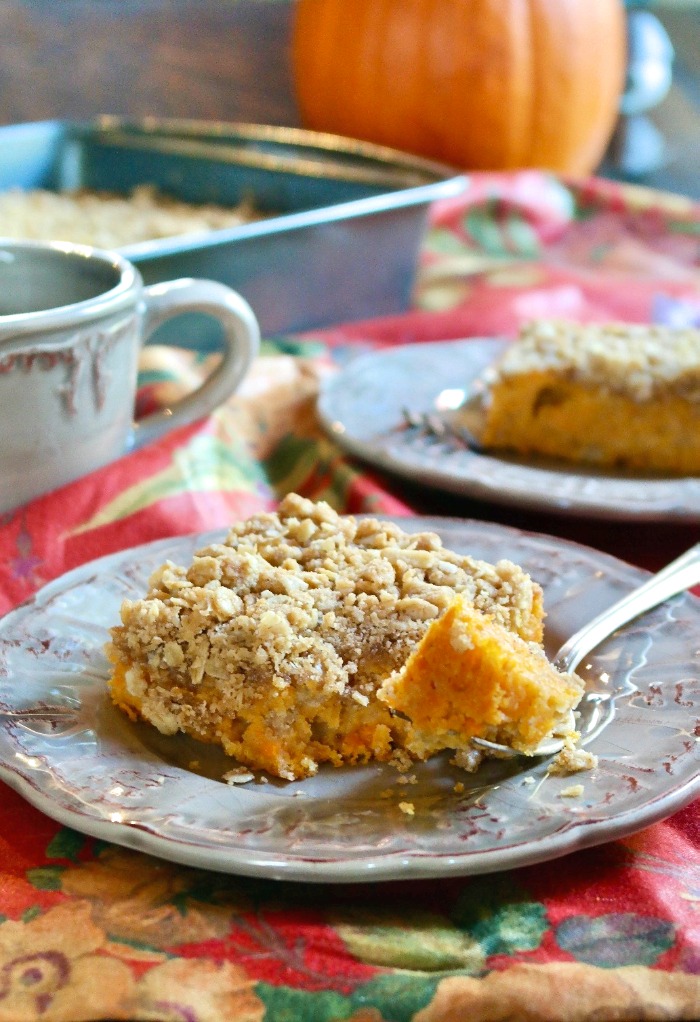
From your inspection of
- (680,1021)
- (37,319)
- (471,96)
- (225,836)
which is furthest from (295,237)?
(680,1021)

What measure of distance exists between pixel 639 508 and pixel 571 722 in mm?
400

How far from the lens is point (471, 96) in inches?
98.3

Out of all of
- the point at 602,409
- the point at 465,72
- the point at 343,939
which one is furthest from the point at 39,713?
the point at 465,72

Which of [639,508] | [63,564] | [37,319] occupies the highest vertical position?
[37,319]

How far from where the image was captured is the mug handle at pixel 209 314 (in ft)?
4.19

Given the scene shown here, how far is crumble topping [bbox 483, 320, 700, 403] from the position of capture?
1.42 meters

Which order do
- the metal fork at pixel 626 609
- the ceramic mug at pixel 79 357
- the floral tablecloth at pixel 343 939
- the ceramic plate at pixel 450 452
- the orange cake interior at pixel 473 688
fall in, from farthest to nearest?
the ceramic plate at pixel 450 452
the ceramic mug at pixel 79 357
the metal fork at pixel 626 609
the orange cake interior at pixel 473 688
the floral tablecloth at pixel 343 939

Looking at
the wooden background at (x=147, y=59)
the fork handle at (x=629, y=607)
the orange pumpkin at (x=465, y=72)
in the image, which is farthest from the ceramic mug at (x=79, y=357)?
the wooden background at (x=147, y=59)

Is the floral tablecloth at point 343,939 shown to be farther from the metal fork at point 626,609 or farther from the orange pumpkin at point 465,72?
the orange pumpkin at point 465,72

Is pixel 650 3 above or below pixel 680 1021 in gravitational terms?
above

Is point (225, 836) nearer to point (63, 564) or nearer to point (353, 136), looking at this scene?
point (63, 564)

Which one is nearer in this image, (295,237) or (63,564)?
Answer: (63,564)

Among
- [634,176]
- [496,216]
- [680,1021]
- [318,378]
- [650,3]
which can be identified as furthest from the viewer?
[650,3]

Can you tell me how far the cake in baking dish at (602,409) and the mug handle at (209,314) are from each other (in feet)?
0.99
